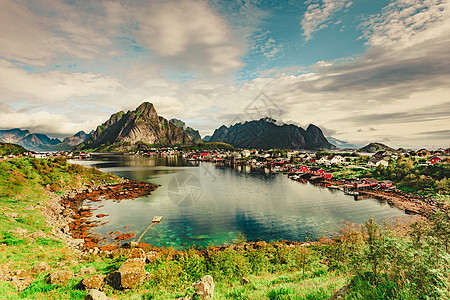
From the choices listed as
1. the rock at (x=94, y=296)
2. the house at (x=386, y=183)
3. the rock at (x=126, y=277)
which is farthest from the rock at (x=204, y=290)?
the house at (x=386, y=183)

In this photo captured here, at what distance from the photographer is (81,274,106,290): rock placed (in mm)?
11328

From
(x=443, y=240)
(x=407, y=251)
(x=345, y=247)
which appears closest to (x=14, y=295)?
(x=407, y=251)

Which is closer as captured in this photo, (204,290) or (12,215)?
(204,290)

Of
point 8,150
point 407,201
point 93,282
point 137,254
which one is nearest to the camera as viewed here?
point 93,282

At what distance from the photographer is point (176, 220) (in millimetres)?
36656

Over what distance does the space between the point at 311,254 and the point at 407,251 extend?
53.5ft

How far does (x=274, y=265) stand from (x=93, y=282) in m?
15.7

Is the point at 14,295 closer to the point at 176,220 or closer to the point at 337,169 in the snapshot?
the point at 176,220

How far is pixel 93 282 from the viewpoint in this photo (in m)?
11.7

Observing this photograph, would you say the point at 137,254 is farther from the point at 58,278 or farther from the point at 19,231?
the point at 19,231

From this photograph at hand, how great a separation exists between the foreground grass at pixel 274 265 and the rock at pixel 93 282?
1.41ft

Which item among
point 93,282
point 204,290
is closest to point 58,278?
point 93,282

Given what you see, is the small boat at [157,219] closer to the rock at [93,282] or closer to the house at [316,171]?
the rock at [93,282]

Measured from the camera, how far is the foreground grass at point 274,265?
21.9 feet
